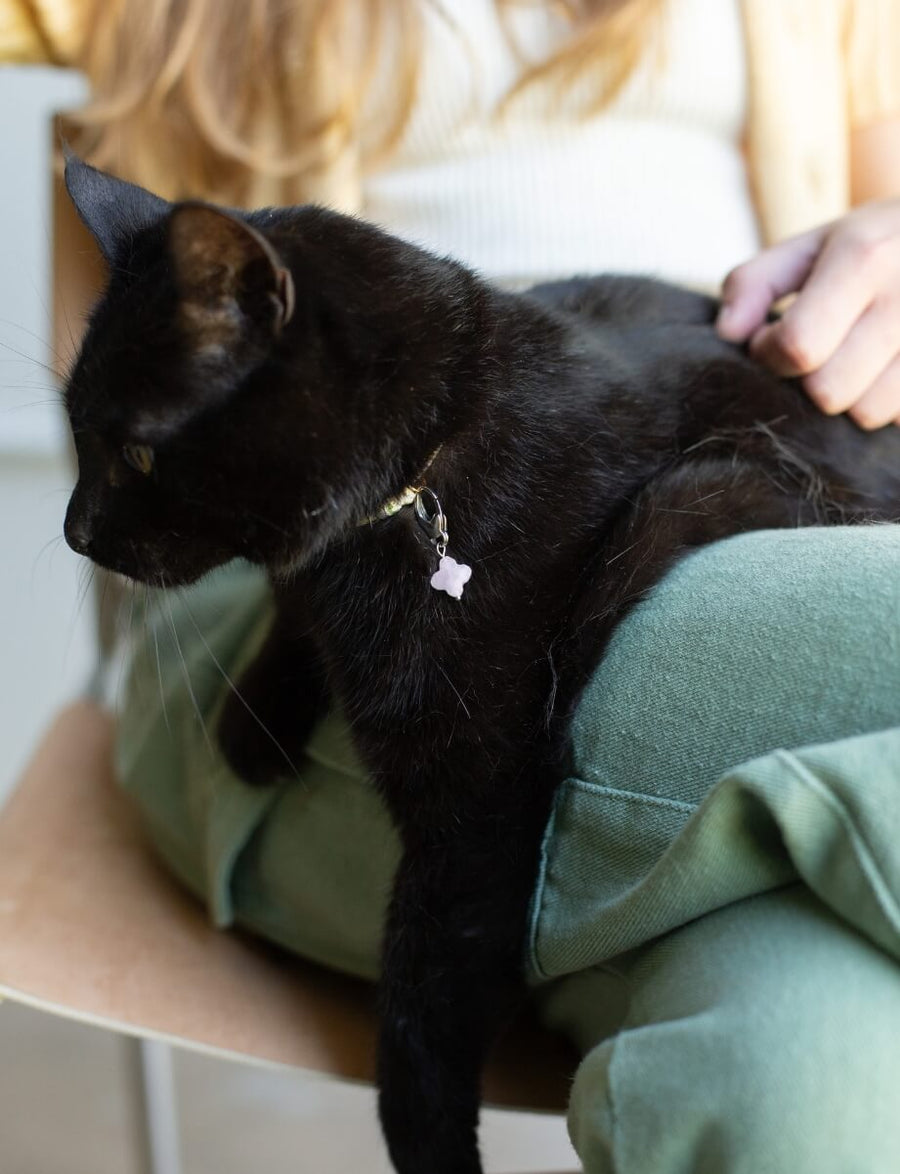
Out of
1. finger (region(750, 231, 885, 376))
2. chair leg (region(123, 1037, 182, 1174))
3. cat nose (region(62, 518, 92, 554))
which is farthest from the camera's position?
chair leg (region(123, 1037, 182, 1174))

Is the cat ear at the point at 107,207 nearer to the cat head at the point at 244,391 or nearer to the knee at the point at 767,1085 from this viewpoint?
the cat head at the point at 244,391

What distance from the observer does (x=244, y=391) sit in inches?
18.7

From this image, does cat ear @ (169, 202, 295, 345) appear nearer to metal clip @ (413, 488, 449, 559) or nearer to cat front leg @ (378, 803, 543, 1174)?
metal clip @ (413, 488, 449, 559)

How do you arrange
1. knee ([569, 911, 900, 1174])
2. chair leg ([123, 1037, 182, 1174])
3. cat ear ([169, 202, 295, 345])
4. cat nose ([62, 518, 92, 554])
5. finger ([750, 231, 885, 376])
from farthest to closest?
1. chair leg ([123, 1037, 182, 1174])
2. finger ([750, 231, 885, 376])
3. cat nose ([62, 518, 92, 554])
4. cat ear ([169, 202, 295, 345])
5. knee ([569, 911, 900, 1174])

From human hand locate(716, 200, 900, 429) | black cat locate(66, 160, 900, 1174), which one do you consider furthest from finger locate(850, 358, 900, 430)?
black cat locate(66, 160, 900, 1174)

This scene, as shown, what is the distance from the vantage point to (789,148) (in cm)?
87

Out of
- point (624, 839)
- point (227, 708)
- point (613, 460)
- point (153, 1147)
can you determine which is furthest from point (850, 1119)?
point (153, 1147)

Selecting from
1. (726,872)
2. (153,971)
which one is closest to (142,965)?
(153,971)

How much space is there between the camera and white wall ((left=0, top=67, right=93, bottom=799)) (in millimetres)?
1322

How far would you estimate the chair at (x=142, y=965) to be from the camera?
1.83 feet

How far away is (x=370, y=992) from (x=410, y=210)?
619 millimetres

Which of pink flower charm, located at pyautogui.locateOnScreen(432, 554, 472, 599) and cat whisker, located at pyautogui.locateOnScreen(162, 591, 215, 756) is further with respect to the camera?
cat whisker, located at pyautogui.locateOnScreen(162, 591, 215, 756)

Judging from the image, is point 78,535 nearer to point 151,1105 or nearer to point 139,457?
point 139,457

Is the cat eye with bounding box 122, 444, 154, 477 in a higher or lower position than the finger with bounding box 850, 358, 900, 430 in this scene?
lower
